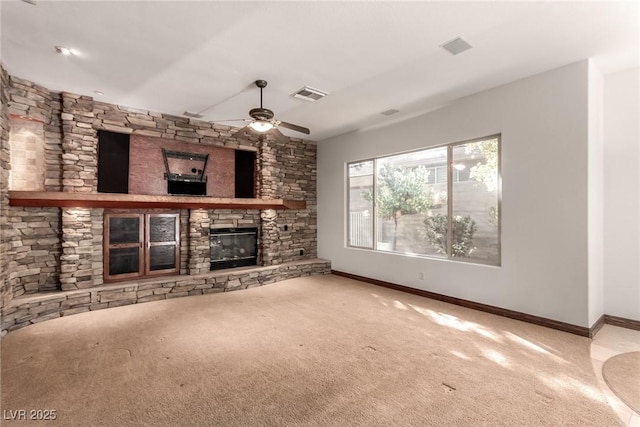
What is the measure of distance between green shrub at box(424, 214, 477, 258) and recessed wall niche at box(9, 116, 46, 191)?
19.1 ft

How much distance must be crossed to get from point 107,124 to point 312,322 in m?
4.35

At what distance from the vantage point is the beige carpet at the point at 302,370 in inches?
82.0

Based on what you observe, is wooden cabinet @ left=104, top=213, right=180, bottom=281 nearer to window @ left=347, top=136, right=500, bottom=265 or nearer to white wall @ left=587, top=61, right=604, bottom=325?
window @ left=347, top=136, right=500, bottom=265

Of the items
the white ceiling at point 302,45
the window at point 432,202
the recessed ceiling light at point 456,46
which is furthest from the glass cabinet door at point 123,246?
the recessed ceiling light at point 456,46

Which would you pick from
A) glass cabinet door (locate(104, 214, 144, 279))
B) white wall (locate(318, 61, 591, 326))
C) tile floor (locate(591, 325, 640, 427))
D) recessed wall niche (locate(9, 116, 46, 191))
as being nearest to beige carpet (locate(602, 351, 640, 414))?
tile floor (locate(591, 325, 640, 427))

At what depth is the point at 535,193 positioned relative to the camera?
3785 millimetres

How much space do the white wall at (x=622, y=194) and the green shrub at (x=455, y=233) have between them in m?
1.55

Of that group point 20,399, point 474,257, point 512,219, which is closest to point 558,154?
point 512,219

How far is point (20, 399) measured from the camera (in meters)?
2.23

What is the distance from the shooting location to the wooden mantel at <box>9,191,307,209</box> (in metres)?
3.81

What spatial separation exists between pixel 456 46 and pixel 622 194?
2.83 meters

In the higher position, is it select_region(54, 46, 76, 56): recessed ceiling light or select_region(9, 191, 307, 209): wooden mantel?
select_region(54, 46, 76, 56): recessed ceiling light

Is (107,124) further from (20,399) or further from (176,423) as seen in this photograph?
(176,423)

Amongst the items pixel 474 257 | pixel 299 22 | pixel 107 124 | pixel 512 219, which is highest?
pixel 299 22
